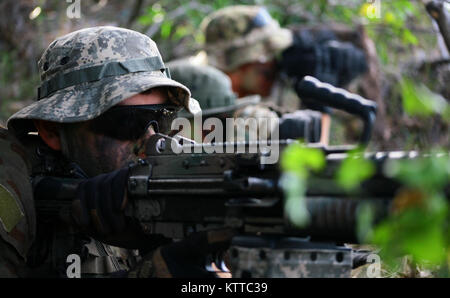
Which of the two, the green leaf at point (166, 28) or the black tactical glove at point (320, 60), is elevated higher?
the green leaf at point (166, 28)

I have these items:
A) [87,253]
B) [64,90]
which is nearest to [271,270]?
[87,253]

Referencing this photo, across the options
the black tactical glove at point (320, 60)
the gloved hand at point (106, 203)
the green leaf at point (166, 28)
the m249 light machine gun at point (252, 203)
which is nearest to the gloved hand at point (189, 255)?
the m249 light machine gun at point (252, 203)

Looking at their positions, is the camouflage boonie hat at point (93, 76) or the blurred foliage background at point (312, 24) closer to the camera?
the camouflage boonie hat at point (93, 76)

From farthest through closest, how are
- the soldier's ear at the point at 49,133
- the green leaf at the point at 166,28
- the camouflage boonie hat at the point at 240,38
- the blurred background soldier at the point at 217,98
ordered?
1. the green leaf at the point at 166,28
2. the camouflage boonie hat at the point at 240,38
3. the blurred background soldier at the point at 217,98
4. the soldier's ear at the point at 49,133

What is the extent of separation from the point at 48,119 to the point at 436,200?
2.02m

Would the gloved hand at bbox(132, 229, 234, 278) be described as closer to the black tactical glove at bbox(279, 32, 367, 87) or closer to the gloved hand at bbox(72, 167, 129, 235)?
the gloved hand at bbox(72, 167, 129, 235)

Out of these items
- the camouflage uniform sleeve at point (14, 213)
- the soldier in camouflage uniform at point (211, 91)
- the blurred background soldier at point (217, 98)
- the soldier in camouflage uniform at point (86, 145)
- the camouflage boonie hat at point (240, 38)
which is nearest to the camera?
the soldier in camouflage uniform at point (86, 145)

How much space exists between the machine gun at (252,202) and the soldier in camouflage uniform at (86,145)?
0.47ft

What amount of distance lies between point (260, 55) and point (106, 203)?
200 inches

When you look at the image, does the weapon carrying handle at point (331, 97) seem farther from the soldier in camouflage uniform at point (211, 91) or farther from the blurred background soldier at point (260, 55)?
the blurred background soldier at point (260, 55)

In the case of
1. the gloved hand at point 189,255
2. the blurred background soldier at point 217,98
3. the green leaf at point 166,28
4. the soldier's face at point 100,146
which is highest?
the green leaf at point 166,28

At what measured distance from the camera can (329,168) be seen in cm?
181

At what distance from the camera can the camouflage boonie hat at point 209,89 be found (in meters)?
5.75
